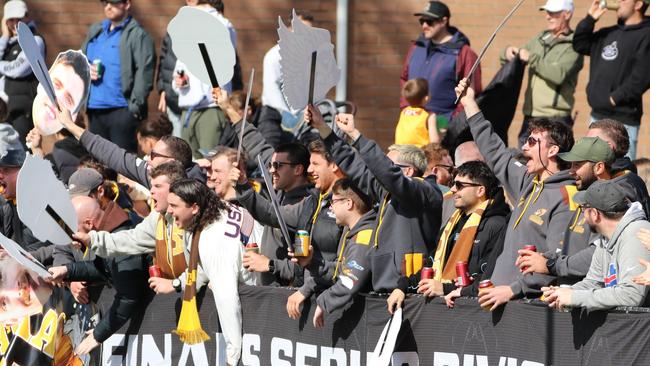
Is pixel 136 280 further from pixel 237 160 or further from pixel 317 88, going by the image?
pixel 317 88

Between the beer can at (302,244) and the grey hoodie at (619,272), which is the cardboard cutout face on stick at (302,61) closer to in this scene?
the beer can at (302,244)

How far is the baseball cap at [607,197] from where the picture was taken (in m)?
7.58

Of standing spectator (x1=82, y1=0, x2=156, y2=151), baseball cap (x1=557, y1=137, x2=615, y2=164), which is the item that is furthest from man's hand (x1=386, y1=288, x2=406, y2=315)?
standing spectator (x1=82, y1=0, x2=156, y2=151)

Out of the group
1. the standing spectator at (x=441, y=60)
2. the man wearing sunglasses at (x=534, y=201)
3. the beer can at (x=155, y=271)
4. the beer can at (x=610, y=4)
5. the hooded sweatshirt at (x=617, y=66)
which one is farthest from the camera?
the standing spectator at (x=441, y=60)

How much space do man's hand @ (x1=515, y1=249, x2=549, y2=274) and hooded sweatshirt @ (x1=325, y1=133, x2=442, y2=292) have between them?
108cm

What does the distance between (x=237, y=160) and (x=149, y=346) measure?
1631 mm

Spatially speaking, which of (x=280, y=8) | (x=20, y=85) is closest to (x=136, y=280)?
(x=20, y=85)

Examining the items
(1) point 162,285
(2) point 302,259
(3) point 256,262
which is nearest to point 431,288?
(2) point 302,259

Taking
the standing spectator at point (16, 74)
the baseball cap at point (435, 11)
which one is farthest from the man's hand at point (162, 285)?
the standing spectator at point (16, 74)

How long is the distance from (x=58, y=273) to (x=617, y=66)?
501 cm

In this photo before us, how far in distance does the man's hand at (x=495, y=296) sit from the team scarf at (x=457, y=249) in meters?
0.79

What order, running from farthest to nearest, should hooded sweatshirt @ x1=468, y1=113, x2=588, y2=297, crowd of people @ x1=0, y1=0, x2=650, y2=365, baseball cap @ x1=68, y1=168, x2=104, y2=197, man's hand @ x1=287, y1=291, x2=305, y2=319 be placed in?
baseball cap @ x1=68, y1=168, x2=104, y2=197 < man's hand @ x1=287, y1=291, x2=305, y2=319 < hooded sweatshirt @ x1=468, y1=113, x2=588, y2=297 < crowd of people @ x1=0, y1=0, x2=650, y2=365

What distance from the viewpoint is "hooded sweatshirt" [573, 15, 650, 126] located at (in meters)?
11.7

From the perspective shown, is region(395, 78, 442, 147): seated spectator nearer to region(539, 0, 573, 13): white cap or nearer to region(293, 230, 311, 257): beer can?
region(539, 0, 573, 13): white cap
